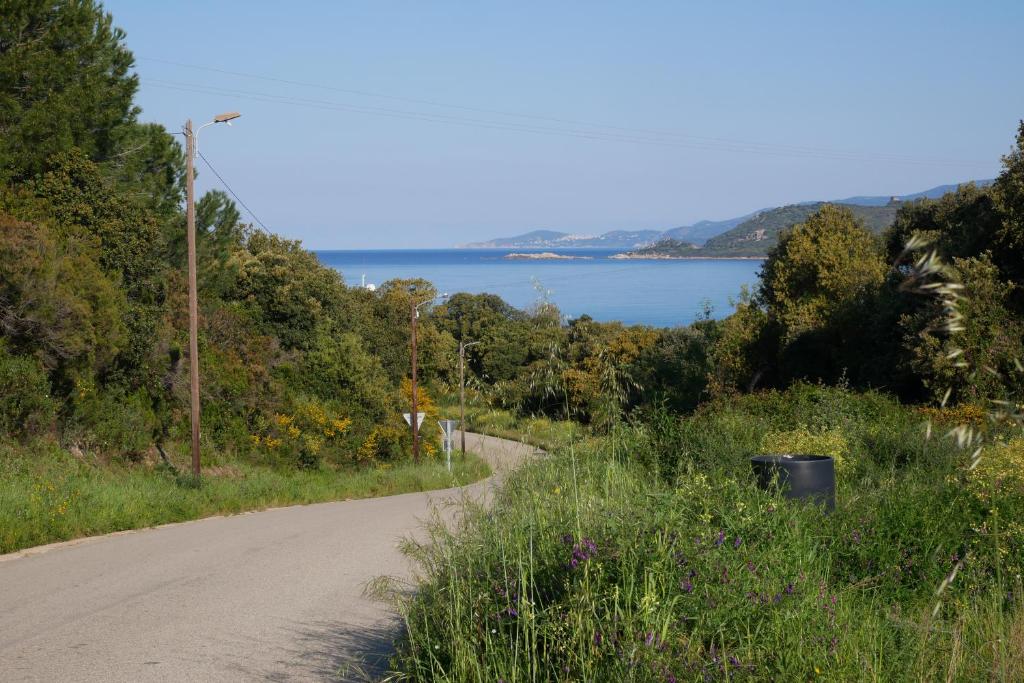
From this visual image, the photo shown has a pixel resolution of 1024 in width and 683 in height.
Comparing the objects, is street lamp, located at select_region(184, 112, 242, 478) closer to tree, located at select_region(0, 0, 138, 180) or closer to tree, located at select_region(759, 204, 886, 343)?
tree, located at select_region(0, 0, 138, 180)

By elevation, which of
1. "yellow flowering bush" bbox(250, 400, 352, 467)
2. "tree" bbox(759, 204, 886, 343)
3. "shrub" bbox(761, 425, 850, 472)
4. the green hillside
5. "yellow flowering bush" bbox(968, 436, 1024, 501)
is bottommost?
"yellow flowering bush" bbox(250, 400, 352, 467)

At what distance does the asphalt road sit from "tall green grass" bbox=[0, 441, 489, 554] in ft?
1.79

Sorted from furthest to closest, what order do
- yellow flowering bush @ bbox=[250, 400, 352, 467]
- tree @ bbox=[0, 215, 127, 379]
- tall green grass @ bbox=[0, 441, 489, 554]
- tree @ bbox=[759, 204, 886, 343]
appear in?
tree @ bbox=[759, 204, 886, 343]
yellow flowering bush @ bbox=[250, 400, 352, 467]
tree @ bbox=[0, 215, 127, 379]
tall green grass @ bbox=[0, 441, 489, 554]

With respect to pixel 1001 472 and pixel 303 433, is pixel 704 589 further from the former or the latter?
pixel 303 433

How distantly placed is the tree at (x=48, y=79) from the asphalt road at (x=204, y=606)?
1521cm

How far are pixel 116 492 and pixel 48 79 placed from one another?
14.1m

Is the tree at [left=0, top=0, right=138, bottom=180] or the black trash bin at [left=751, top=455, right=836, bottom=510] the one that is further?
the tree at [left=0, top=0, right=138, bottom=180]

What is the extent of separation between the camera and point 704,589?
5.04 meters

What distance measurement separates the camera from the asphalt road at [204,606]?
7.47 meters

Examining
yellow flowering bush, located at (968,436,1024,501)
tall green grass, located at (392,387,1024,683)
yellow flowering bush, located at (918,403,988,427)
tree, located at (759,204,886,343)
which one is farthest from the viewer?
tree, located at (759,204,886,343)

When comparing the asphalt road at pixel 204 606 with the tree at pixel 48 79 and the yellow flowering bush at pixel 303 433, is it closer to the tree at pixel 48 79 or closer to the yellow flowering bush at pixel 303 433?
the tree at pixel 48 79

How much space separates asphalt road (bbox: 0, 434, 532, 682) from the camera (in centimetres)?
747

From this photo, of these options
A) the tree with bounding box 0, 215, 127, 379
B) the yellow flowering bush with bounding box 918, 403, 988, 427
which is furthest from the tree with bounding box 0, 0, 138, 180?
Result: the yellow flowering bush with bounding box 918, 403, 988, 427

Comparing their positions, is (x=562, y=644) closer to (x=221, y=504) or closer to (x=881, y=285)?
(x=221, y=504)
